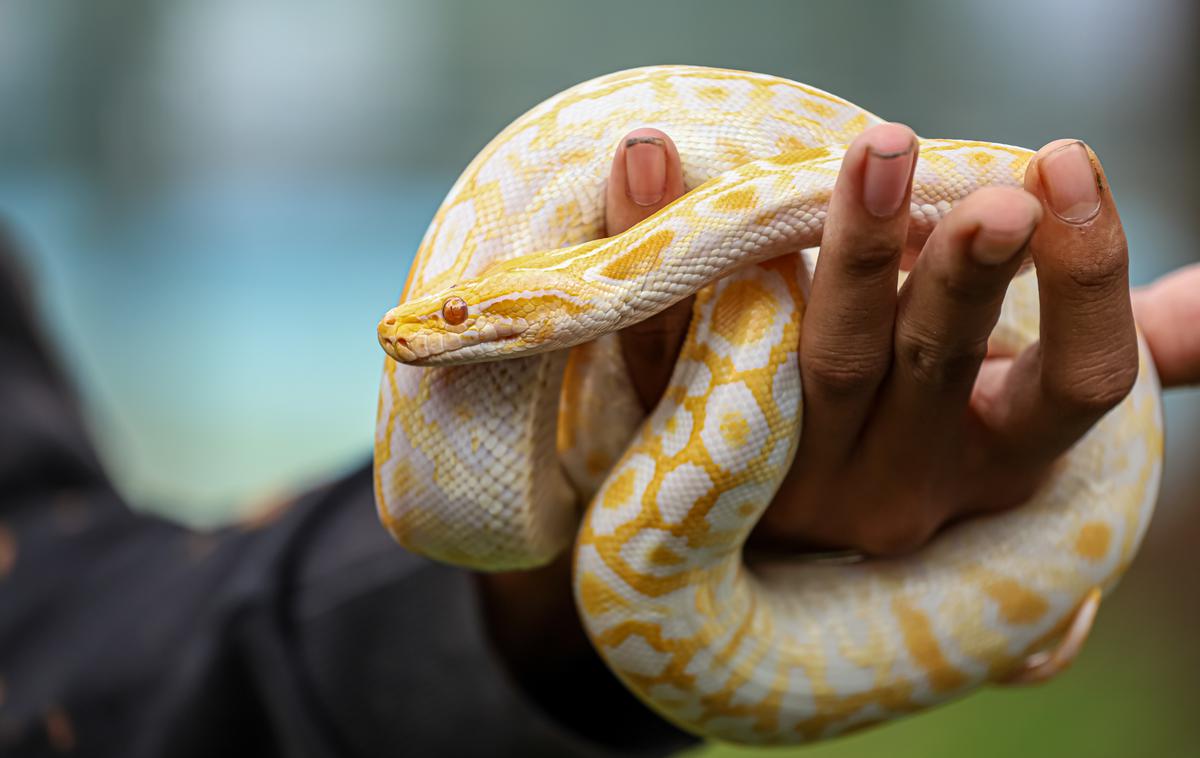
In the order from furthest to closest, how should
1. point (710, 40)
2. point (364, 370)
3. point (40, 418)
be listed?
point (364, 370) < point (710, 40) < point (40, 418)

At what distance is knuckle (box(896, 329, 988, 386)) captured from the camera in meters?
0.78

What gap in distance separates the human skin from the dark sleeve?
1.45 feet

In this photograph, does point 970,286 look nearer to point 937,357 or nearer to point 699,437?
point 937,357

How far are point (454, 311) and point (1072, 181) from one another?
493 mm

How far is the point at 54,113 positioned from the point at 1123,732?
172 inches

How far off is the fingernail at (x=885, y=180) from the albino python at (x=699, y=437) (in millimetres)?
73

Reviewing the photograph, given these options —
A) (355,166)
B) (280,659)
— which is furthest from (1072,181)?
(355,166)

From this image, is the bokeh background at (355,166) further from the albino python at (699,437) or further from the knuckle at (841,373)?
the knuckle at (841,373)

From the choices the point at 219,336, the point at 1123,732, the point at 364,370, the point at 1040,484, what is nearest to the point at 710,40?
the point at 364,370

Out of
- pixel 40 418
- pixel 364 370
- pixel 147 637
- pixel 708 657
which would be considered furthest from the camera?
pixel 364 370

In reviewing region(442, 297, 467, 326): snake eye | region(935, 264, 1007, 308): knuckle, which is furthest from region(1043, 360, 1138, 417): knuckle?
region(442, 297, 467, 326): snake eye

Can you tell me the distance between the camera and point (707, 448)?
0.82 metres

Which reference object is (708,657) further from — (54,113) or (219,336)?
(54,113)

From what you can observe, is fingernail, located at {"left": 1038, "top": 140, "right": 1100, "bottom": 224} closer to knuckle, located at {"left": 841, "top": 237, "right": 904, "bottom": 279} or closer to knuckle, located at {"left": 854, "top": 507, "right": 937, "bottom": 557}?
knuckle, located at {"left": 841, "top": 237, "right": 904, "bottom": 279}
